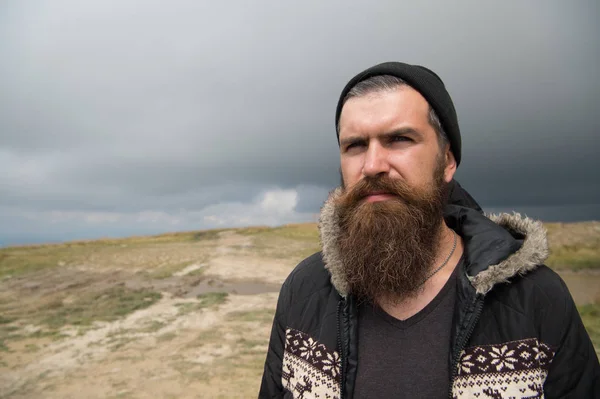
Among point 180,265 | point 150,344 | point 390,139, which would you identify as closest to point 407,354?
point 390,139

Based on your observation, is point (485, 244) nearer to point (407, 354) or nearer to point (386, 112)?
point (407, 354)

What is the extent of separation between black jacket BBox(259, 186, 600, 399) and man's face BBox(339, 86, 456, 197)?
54 cm

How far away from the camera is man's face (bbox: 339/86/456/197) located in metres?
2.22

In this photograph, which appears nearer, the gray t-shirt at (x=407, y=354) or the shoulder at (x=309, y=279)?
the gray t-shirt at (x=407, y=354)

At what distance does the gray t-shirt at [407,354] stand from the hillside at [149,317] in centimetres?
556

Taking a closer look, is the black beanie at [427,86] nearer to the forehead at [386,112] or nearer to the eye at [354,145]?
the forehead at [386,112]

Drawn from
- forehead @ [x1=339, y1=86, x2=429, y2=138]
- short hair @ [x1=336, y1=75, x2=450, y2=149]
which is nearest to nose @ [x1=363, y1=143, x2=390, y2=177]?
forehead @ [x1=339, y1=86, x2=429, y2=138]

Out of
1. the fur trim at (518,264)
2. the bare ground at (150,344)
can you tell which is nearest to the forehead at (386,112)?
the fur trim at (518,264)

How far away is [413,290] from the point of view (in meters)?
2.29

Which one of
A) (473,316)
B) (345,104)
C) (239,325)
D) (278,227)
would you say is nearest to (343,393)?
(473,316)

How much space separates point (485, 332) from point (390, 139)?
1.15 meters

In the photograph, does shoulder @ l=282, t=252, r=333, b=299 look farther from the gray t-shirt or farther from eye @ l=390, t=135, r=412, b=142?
eye @ l=390, t=135, r=412, b=142

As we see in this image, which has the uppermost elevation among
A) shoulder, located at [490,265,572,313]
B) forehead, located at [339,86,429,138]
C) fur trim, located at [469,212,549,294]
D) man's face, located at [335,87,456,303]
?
forehead, located at [339,86,429,138]

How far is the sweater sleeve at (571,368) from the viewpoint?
6.27ft
